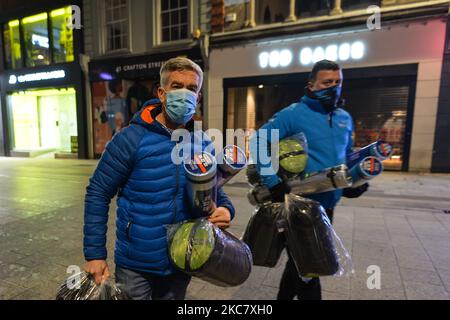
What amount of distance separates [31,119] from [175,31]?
9.60 m

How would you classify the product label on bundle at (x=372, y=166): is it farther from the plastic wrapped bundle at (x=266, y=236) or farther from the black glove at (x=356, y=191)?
the plastic wrapped bundle at (x=266, y=236)

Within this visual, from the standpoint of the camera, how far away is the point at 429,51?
27.5 feet

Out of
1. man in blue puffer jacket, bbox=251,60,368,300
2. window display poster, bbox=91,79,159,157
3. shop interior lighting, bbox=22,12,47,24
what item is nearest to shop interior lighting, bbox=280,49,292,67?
window display poster, bbox=91,79,159,157

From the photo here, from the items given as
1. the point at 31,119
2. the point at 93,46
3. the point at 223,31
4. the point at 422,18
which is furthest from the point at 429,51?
the point at 31,119

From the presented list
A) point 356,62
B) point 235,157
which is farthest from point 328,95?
point 356,62

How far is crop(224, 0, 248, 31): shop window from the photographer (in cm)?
1068

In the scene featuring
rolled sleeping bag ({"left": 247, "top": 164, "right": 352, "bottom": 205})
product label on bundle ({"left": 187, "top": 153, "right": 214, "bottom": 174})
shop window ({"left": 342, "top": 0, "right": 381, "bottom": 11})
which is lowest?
rolled sleeping bag ({"left": 247, "top": 164, "right": 352, "bottom": 205})

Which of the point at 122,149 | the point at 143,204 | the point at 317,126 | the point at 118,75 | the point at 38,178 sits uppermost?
the point at 118,75

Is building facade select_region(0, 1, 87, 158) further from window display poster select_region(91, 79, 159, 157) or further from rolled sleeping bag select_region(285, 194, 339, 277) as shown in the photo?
rolled sleeping bag select_region(285, 194, 339, 277)

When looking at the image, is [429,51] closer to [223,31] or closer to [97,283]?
[223,31]

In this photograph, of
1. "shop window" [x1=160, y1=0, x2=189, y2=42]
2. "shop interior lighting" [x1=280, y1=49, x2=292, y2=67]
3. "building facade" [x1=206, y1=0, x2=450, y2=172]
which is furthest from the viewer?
"shop window" [x1=160, y1=0, x2=189, y2=42]

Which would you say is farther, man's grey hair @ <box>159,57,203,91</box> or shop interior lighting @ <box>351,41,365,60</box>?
shop interior lighting @ <box>351,41,365,60</box>

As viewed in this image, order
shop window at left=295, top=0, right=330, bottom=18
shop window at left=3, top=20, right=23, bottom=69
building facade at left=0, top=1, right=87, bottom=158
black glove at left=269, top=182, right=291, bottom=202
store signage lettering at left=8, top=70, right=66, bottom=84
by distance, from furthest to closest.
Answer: shop window at left=3, top=20, right=23, bottom=69 → store signage lettering at left=8, top=70, right=66, bottom=84 → building facade at left=0, top=1, right=87, bottom=158 → shop window at left=295, top=0, right=330, bottom=18 → black glove at left=269, top=182, right=291, bottom=202

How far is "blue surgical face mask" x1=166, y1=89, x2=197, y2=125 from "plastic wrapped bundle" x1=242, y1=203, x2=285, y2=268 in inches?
35.3
